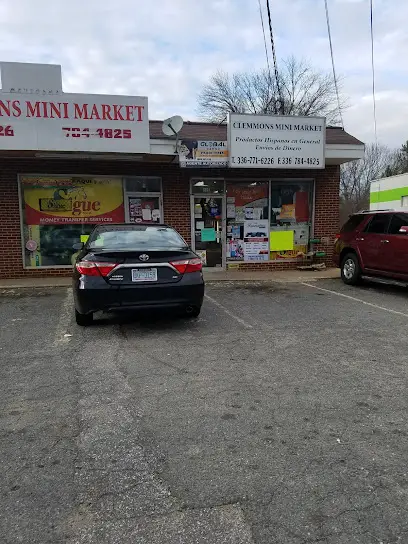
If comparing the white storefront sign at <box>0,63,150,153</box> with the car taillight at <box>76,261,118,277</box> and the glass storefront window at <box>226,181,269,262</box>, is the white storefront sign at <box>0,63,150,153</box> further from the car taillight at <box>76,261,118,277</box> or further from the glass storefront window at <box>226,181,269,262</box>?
the car taillight at <box>76,261,118,277</box>

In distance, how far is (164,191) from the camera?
11586mm

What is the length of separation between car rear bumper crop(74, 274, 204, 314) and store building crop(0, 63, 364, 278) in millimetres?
4676

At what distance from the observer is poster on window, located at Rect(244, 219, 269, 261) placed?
40.1ft

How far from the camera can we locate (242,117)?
10281 mm

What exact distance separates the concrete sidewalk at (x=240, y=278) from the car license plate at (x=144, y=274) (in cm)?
503

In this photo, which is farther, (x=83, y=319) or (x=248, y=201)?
(x=248, y=201)

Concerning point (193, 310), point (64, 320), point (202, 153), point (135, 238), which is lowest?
point (64, 320)

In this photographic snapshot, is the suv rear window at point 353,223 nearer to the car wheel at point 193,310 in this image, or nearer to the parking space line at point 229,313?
the parking space line at point 229,313

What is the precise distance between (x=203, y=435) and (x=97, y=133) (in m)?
7.66

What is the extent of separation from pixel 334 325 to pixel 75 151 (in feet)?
21.0

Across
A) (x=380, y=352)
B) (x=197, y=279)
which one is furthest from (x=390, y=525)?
(x=197, y=279)

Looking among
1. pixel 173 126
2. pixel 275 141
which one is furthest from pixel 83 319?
pixel 275 141

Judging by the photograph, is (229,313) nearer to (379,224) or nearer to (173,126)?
(379,224)

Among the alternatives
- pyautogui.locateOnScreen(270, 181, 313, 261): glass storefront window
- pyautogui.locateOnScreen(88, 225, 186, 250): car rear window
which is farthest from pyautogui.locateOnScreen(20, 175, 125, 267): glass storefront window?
pyautogui.locateOnScreen(88, 225, 186, 250): car rear window
